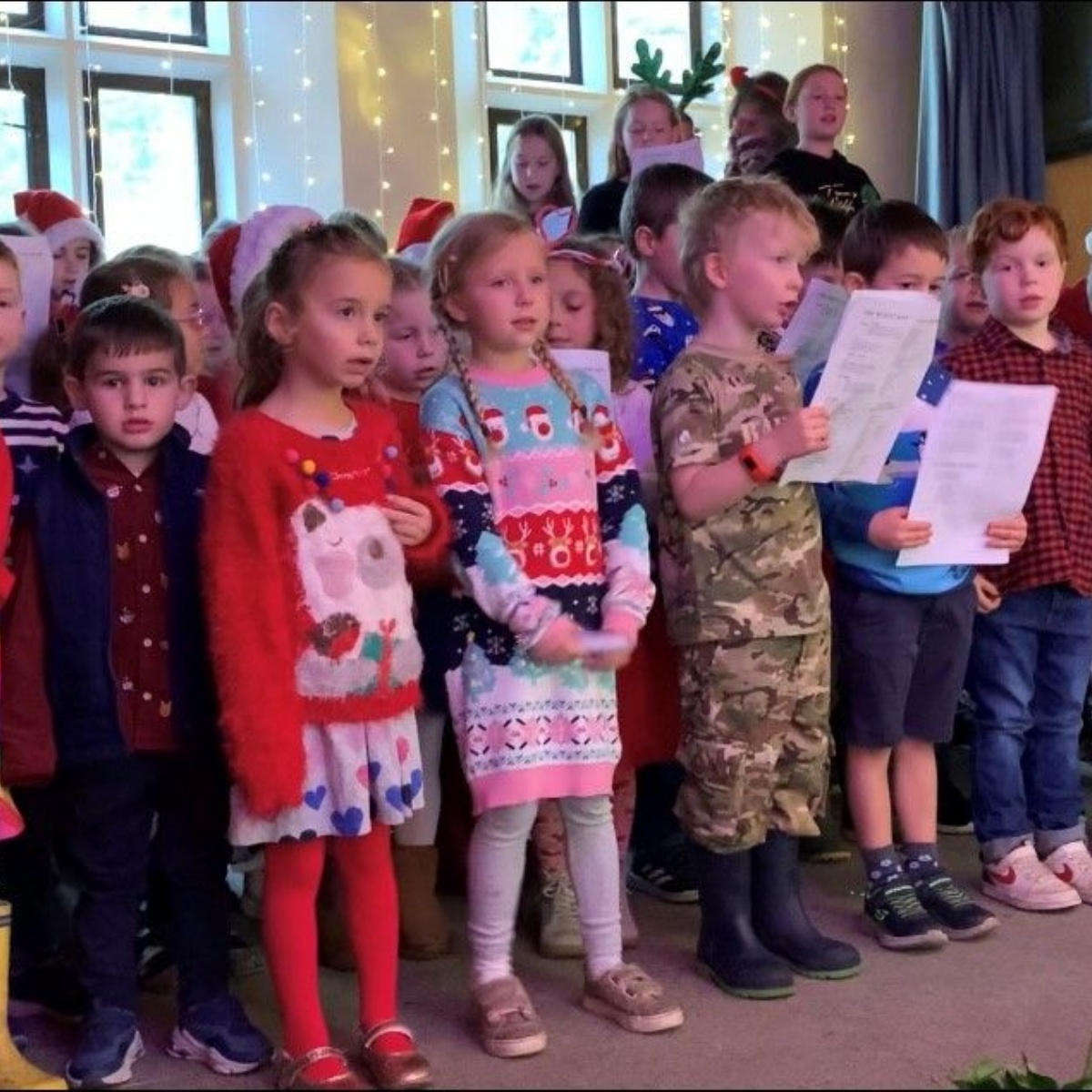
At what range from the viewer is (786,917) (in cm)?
245

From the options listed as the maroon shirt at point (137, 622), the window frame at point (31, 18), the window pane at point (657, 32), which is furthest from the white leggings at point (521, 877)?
the window pane at point (657, 32)

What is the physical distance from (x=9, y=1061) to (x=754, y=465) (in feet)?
4.10

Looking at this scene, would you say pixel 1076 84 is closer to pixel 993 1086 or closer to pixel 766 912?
pixel 766 912

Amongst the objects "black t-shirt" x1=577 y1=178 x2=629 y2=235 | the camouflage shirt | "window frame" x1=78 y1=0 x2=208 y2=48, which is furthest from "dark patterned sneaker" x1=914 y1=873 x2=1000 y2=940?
"window frame" x1=78 y1=0 x2=208 y2=48

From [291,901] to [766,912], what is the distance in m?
0.80

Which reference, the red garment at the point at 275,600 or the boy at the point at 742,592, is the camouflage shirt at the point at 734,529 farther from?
the red garment at the point at 275,600

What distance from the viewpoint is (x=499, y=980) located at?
7.20 ft

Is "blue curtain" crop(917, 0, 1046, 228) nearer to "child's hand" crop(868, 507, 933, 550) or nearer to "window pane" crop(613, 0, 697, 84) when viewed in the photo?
"window pane" crop(613, 0, 697, 84)

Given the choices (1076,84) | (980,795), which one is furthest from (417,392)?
(1076,84)

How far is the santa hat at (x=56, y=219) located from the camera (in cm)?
306

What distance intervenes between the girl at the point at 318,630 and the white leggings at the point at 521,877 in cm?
15

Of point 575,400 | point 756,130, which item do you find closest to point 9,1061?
point 575,400

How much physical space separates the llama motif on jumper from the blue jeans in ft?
4.00

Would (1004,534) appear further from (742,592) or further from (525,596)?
(525,596)
